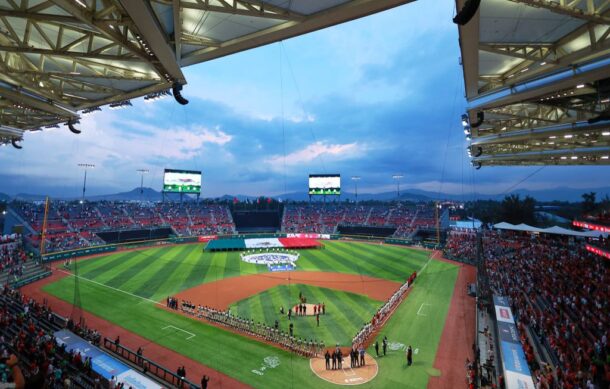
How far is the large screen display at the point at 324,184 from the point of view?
7238cm

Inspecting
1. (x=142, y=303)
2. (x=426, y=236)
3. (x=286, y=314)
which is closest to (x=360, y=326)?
(x=286, y=314)

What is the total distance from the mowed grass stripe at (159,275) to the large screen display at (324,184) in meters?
37.4

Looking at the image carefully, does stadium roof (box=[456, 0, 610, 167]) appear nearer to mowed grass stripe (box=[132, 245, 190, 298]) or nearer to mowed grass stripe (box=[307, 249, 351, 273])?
mowed grass stripe (box=[307, 249, 351, 273])

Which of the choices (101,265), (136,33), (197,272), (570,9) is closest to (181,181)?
(101,265)

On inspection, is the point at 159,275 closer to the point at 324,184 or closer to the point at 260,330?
the point at 260,330

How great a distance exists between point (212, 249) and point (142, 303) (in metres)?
21.7

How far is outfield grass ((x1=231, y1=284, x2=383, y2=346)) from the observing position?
19.2m

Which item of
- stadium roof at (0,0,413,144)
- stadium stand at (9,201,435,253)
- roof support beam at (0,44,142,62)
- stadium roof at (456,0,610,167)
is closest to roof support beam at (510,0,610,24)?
stadium roof at (456,0,610,167)

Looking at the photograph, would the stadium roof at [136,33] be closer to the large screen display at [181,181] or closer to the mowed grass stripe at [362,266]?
the mowed grass stripe at [362,266]

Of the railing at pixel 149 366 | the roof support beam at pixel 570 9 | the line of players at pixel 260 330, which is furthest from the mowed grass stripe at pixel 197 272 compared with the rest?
the roof support beam at pixel 570 9

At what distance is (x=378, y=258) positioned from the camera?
139ft

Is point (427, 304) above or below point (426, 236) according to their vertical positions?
below

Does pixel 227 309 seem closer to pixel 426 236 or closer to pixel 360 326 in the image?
pixel 360 326

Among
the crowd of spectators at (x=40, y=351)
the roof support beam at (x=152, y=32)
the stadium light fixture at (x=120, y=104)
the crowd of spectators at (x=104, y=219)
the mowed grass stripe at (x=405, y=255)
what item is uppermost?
the stadium light fixture at (x=120, y=104)
